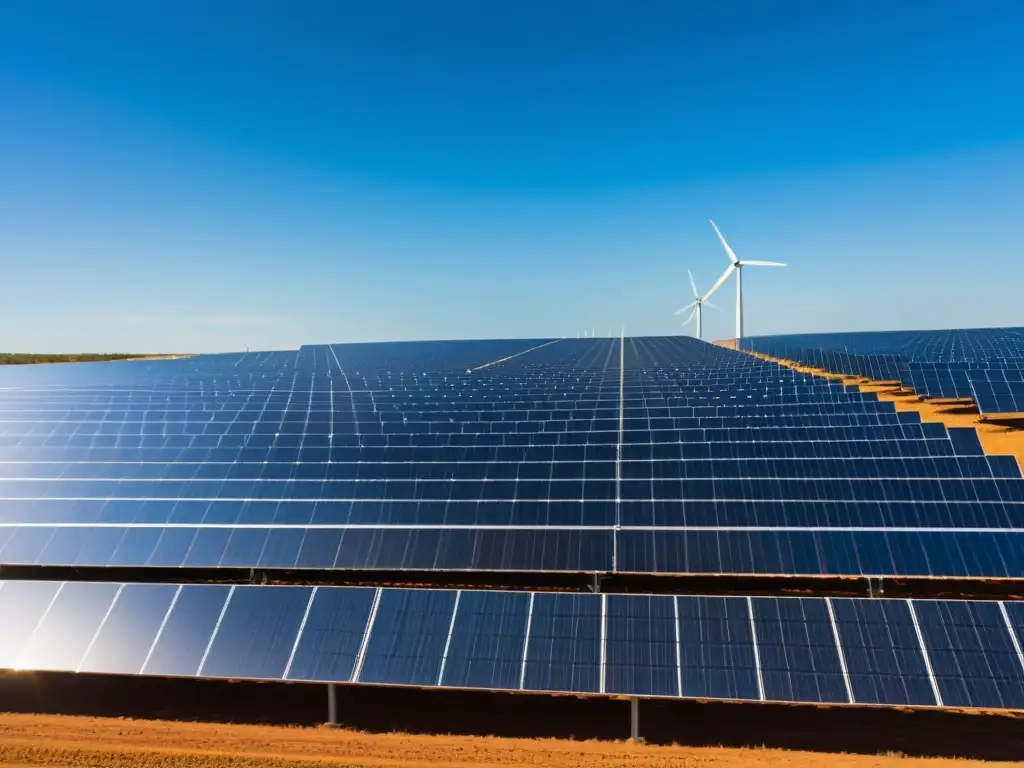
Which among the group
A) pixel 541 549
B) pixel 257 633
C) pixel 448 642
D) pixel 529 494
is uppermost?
pixel 529 494

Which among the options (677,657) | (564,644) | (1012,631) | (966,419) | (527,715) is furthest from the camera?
(966,419)

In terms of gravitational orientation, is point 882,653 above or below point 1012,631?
below

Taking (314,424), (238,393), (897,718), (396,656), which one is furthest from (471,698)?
(238,393)

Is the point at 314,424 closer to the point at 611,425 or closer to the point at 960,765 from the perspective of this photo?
the point at 611,425

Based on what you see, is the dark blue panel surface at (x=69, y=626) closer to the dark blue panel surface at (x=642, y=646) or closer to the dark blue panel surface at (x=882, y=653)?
the dark blue panel surface at (x=642, y=646)

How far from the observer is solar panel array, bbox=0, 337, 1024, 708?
1011cm

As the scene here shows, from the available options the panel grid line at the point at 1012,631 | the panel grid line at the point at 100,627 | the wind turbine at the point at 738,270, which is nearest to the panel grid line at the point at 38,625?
the panel grid line at the point at 100,627

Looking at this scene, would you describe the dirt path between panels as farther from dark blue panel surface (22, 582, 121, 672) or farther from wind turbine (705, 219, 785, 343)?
wind turbine (705, 219, 785, 343)

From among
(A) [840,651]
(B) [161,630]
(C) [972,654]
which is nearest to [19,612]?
(B) [161,630]

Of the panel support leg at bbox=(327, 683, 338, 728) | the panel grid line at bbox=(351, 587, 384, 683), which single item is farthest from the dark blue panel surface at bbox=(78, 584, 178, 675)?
the panel grid line at bbox=(351, 587, 384, 683)

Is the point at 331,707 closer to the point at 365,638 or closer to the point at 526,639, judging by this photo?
the point at 365,638

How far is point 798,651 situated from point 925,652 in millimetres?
2059

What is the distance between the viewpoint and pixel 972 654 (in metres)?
9.72

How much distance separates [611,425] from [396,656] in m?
14.2
